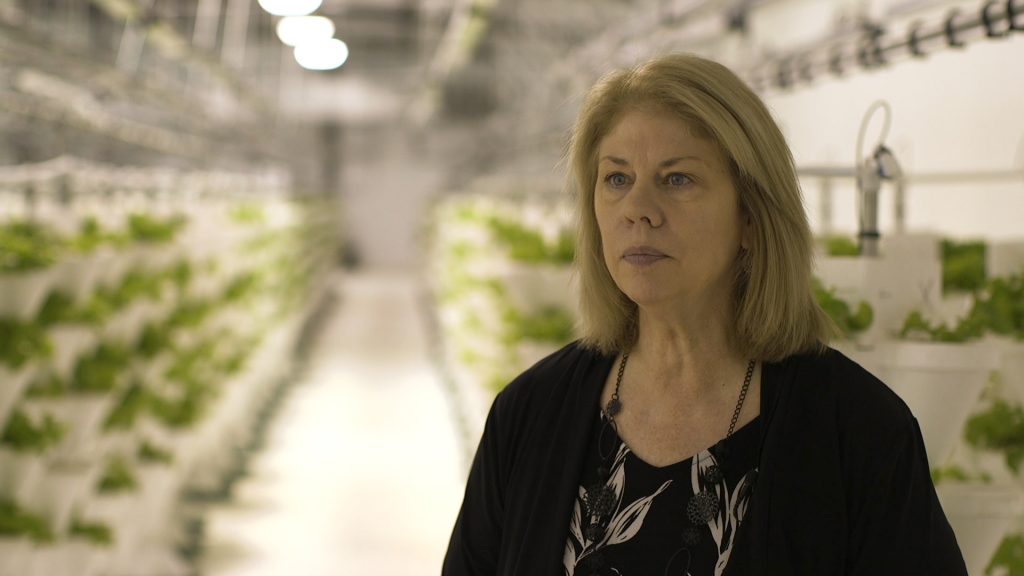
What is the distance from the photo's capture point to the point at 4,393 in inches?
136

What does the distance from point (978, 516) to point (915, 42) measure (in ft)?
3.68

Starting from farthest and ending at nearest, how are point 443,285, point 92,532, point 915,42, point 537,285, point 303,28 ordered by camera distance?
1. point 443,285
2. point 303,28
3. point 537,285
4. point 92,532
5. point 915,42

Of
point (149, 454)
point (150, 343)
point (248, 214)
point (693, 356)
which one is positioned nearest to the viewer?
point (693, 356)

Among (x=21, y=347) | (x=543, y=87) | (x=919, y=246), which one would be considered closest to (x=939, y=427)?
(x=919, y=246)

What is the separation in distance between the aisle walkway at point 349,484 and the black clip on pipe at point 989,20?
487 centimetres

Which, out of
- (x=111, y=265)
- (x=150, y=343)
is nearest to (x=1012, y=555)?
(x=111, y=265)

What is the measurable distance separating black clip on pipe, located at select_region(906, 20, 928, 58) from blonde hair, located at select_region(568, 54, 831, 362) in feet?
3.79

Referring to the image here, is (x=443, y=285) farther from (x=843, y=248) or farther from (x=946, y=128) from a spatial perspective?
(x=843, y=248)

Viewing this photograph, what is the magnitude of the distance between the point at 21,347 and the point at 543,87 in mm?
10400

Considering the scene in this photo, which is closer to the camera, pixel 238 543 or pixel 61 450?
pixel 61 450

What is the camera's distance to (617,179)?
1.75 metres

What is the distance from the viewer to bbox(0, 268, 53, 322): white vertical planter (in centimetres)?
349

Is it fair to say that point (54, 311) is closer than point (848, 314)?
No

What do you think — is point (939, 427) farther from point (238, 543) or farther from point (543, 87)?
point (543, 87)
